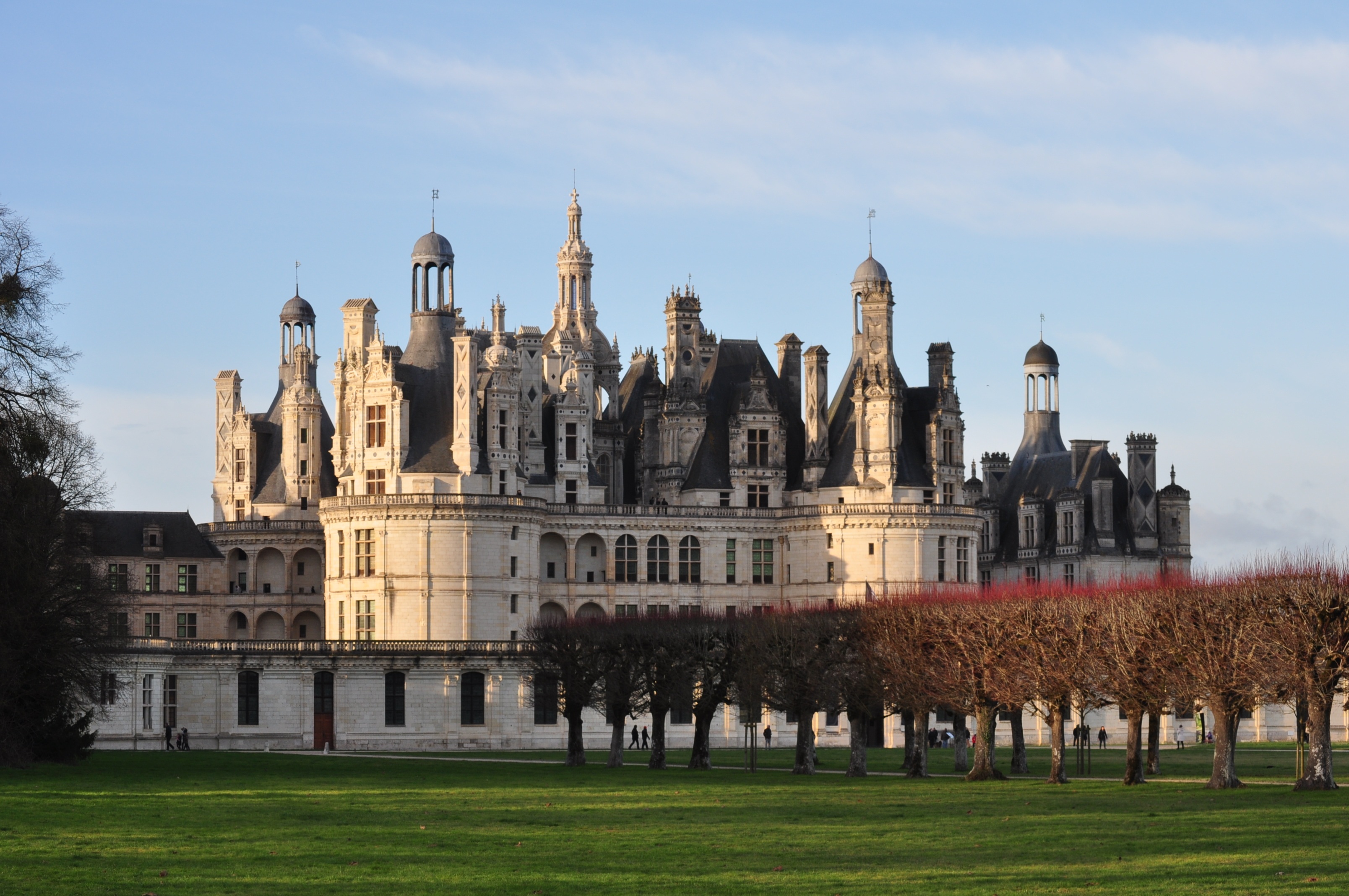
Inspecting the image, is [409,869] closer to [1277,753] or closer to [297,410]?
[1277,753]

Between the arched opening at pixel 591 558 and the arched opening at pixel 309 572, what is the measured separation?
13.0 metres

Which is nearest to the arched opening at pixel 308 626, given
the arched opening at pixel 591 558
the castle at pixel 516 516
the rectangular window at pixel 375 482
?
the castle at pixel 516 516

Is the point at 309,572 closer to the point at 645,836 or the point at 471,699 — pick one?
the point at 471,699

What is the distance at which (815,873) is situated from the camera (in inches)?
1251

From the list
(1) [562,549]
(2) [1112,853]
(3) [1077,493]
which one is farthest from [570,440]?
(2) [1112,853]

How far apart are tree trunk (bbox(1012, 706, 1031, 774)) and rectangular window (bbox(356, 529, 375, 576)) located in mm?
33715

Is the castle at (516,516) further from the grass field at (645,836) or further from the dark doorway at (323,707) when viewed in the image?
the grass field at (645,836)

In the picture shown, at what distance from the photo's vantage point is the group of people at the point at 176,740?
263 feet

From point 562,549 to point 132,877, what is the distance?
65.6 m

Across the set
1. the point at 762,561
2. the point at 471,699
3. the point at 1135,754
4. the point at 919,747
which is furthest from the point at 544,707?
the point at 1135,754

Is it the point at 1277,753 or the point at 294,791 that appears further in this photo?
the point at 1277,753

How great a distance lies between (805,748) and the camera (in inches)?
2498

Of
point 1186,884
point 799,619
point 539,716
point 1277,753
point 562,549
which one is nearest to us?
point 1186,884

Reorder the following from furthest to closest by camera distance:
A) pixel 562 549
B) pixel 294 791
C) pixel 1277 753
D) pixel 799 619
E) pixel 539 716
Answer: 1. pixel 562 549
2. pixel 539 716
3. pixel 1277 753
4. pixel 799 619
5. pixel 294 791
